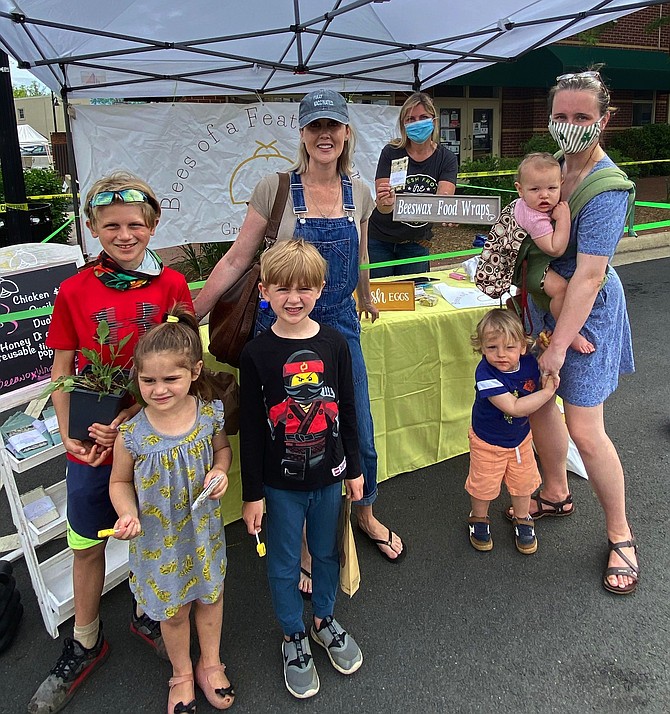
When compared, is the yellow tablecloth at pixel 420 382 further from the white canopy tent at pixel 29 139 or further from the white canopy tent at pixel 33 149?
the white canopy tent at pixel 29 139

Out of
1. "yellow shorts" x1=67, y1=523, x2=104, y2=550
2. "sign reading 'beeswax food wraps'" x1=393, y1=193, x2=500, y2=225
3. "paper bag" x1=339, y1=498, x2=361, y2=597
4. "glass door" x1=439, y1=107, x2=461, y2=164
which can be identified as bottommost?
"paper bag" x1=339, y1=498, x2=361, y2=597

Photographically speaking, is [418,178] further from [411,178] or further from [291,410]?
[291,410]

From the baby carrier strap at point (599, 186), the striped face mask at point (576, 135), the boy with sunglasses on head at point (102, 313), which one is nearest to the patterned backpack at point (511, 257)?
the baby carrier strap at point (599, 186)

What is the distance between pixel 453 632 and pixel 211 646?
92cm

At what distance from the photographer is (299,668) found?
1950mm

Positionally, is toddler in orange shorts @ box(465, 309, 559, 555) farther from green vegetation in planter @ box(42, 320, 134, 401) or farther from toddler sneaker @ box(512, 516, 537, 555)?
green vegetation in planter @ box(42, 320, 134, 401)

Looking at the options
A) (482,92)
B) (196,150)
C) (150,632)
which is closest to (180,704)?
(150,632)

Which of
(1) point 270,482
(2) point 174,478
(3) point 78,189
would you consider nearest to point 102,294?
(2) point 174,478

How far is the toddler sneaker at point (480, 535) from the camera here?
2643mm

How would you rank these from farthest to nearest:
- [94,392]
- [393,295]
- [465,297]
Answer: [465,297], [393,295], [94,392]

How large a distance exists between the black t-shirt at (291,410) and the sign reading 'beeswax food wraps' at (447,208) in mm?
1153

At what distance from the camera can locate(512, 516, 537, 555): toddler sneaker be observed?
260cm

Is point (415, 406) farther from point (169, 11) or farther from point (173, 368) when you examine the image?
point (169, 11)

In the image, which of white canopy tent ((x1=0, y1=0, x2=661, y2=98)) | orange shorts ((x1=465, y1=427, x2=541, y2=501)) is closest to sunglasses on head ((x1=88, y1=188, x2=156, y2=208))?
orange shorts ((x1=465, y1=427, x2=541, y2=501))
